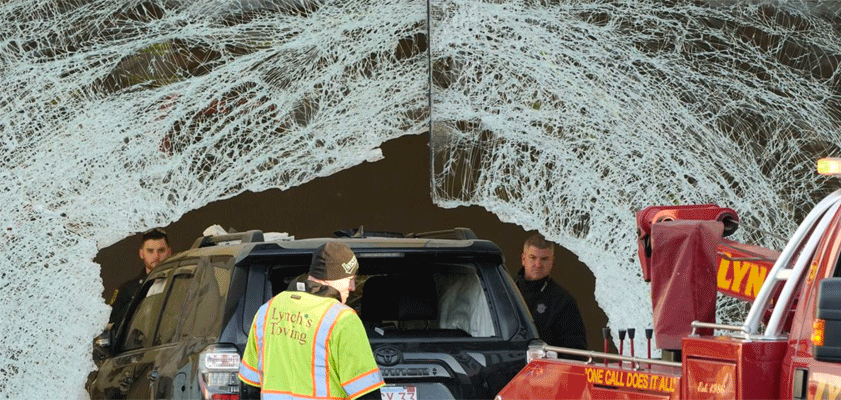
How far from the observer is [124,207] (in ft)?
31.5

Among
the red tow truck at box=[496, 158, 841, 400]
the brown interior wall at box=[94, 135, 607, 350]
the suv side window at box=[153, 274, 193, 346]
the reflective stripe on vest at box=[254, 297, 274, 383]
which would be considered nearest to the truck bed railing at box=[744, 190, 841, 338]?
the red tow truck at box=[496, 158, 841, 400]

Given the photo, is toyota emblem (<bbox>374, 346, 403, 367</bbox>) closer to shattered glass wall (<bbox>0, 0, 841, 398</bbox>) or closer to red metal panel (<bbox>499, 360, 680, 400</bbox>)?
red metal panel (<bbox>499, 360, 680, 400</bbox>)

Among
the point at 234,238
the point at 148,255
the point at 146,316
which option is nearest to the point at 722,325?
the point at 234,238

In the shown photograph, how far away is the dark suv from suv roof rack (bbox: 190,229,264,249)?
0.5 inches

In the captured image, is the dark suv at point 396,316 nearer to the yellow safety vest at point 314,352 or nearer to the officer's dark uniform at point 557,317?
the yellow safety vest at point 314,352

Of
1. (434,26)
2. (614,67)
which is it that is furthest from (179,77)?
(614,67)

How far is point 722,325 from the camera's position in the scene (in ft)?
15.2

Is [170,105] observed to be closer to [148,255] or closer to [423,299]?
[148,255]

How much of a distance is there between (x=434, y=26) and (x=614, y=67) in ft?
3.96

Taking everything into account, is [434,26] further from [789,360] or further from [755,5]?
[789,360]

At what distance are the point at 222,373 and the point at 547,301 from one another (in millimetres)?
3228

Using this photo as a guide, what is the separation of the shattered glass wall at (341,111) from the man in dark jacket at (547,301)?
22 centimetres

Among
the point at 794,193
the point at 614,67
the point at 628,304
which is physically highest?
the point at 614,67

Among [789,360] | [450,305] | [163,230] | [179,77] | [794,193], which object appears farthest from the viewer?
[163,230]
